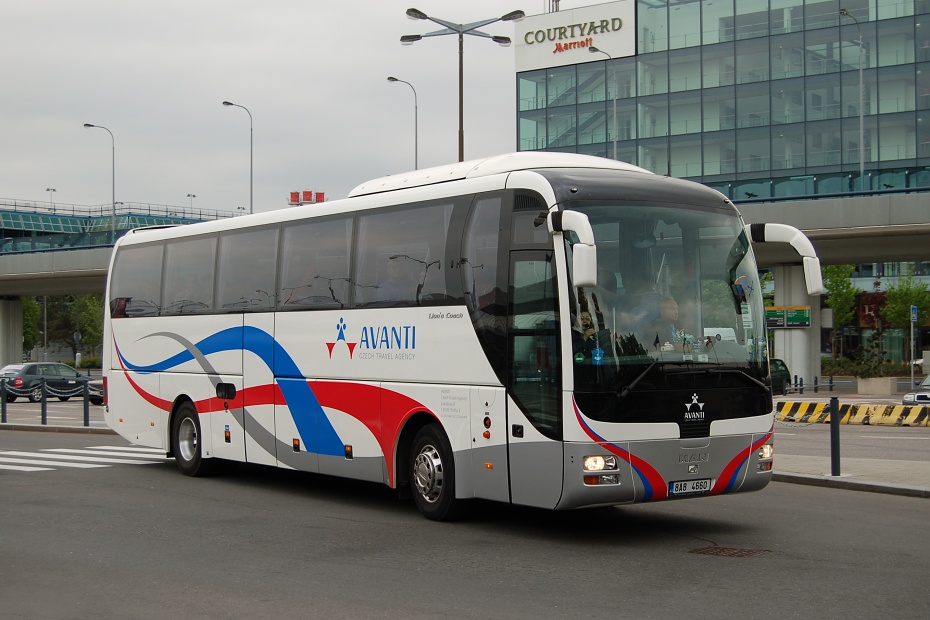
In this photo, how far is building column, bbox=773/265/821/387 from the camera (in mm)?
46062

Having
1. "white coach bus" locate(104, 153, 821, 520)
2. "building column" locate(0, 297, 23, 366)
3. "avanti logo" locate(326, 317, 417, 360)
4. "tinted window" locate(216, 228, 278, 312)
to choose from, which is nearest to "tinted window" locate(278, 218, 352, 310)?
"white coach bus" locate(104, 153, 821, 520)

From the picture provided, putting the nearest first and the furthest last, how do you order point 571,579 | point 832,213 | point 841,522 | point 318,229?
1. point 571,579
2. point 841,522
3. point 318,229
4. point 832,213

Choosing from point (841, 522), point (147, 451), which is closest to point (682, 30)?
point (147, 451)

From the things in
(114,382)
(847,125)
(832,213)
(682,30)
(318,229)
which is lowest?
(114,382)

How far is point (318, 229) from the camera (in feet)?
46.2

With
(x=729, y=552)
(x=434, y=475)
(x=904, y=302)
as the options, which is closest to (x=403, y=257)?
(x=434, y=475)

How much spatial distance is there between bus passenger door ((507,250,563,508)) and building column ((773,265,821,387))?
36572 mm

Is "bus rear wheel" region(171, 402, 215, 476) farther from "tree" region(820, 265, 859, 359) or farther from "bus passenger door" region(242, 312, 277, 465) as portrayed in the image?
"tree" region(820, 265, 859, 359)

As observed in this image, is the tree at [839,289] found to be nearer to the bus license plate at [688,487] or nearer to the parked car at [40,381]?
the parked car at [40,381]

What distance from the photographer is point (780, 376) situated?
140ft

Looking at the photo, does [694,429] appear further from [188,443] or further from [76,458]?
[76,458]

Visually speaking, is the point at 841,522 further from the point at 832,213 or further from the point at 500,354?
the point at 832,213

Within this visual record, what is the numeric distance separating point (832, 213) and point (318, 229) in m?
29.1

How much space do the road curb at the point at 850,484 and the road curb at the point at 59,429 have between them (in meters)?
15.1
